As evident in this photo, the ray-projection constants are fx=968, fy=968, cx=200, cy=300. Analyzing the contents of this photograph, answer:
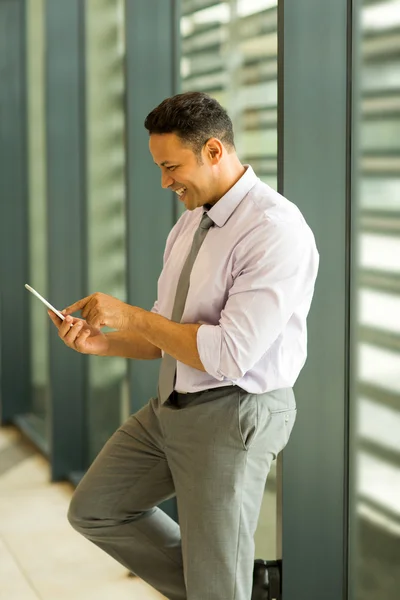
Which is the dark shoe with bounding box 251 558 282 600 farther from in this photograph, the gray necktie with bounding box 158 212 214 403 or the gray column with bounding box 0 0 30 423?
the gray column with bounding box 0 0 30 423

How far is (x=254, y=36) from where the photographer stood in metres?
3.34

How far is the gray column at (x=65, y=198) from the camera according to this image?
502 cm

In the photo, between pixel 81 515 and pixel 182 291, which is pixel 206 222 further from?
pixel 81 515

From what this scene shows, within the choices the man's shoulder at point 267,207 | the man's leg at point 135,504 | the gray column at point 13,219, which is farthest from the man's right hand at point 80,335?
the gray column at point 13,219

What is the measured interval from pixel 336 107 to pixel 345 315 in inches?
23.9

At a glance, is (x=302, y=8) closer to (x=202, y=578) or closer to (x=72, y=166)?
(x=202, y=578)

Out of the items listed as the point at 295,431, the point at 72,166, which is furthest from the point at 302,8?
the point at 72,166

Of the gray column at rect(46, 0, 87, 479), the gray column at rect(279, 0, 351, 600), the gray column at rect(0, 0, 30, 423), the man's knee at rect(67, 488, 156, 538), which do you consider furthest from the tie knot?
the gray column at rect(0, 0, 30, 423)

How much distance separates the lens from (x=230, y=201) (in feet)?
8.32

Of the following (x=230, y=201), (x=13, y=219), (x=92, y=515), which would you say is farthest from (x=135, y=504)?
(x=13, y=219)

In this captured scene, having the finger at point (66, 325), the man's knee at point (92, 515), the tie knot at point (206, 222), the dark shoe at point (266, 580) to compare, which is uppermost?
the tie knot at point (206, 222)

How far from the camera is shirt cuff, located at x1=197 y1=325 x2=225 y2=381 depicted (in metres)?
2.41

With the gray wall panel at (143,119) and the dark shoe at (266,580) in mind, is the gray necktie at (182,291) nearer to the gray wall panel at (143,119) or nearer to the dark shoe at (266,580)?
the dark shoe at (266,580)

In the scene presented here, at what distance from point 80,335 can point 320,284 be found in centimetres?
71
